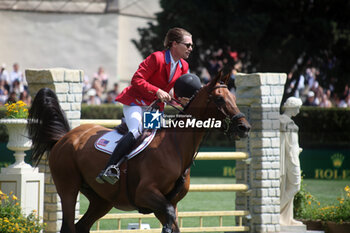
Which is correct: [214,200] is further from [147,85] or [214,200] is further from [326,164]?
[147,85]

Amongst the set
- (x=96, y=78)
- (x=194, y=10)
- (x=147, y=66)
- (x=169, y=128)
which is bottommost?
(x=169, y=128)

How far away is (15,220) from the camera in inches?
286

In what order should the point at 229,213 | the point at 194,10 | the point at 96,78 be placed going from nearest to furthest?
the point at 229,213 → the point at 194,10 → the point at 96,78

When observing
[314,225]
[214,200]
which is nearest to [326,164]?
[214,200]

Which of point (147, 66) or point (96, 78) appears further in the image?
point (96, 78)

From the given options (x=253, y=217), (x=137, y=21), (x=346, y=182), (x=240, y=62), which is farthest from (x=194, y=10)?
(x=253, y=217)

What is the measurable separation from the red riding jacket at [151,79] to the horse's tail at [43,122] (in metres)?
0.95

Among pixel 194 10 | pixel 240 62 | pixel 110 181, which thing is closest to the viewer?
pixel 110 181

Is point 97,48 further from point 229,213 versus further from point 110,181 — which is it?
point 110,181

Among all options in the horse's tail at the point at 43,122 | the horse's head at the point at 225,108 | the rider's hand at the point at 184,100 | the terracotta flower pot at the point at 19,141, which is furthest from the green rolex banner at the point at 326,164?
the horse's head at the point at 225,108

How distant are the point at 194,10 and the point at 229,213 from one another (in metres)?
10.5

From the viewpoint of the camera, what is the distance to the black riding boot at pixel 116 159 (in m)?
6.32

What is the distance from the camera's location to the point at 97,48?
A: 2727 centimetres

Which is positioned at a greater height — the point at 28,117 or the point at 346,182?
the point at 28,117
